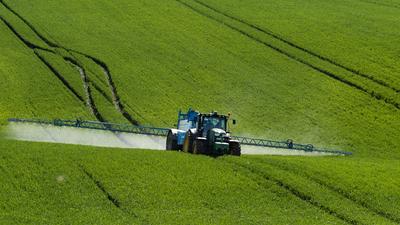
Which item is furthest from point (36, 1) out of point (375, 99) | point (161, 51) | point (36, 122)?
point (375, 99)

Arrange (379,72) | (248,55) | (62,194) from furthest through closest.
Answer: (248,55) < (379,72) < (62,194)

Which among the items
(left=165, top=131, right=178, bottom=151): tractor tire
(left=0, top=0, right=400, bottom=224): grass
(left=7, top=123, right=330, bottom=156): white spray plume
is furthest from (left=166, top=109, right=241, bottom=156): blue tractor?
(left=7, top=123, right=330, bottom=156): white spray plume

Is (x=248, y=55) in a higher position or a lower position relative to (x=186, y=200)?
higher

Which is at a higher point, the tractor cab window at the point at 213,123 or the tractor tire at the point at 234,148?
the tractor cab window at the point at 213,123

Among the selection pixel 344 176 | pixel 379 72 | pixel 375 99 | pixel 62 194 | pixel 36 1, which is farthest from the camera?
pixel 36 1

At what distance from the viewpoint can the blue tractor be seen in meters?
33.0

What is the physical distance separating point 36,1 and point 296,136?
141 feet

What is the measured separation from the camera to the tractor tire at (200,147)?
3322 centimetres

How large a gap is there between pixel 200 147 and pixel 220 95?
20998 mm

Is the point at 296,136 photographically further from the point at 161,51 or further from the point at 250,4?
the point at 250,4

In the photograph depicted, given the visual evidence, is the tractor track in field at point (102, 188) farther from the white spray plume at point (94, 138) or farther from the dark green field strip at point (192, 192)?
the white spray plume at point (94, 138)

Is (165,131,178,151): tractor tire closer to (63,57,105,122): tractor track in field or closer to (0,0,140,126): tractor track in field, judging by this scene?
(0,0,140,126): tractor track in field

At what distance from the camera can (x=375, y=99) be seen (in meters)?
54.6

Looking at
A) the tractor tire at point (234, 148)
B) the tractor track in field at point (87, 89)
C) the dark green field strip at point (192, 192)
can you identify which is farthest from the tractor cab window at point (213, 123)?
the tractor track in field at point (87, 89)
